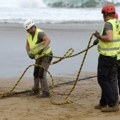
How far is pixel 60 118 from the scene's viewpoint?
7.86 metres

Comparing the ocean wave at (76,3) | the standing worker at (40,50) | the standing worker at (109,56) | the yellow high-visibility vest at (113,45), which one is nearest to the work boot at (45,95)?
the standing worker at (40,50)

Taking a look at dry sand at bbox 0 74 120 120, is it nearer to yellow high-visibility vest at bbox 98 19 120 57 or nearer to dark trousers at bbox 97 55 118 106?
dark trousers at bbox 97 55 118 106

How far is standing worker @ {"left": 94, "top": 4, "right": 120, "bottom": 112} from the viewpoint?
8086 mm

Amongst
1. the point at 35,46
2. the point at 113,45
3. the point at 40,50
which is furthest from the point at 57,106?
the point at 113,45

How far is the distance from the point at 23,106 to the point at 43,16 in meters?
26.1

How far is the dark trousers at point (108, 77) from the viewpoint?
26.9ft

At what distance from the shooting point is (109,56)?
8180 millimetres

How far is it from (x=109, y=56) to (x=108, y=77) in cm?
37

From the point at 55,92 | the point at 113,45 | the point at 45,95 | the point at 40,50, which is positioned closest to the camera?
the point at 113,45

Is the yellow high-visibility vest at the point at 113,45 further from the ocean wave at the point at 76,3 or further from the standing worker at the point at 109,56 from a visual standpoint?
the ocean wave at the point at 76,3

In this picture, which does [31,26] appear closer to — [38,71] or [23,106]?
[38,71]

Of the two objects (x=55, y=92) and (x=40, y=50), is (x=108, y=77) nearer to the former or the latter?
(x=40, y=50)

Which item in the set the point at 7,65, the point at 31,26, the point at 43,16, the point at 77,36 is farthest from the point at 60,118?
the point at 43,16

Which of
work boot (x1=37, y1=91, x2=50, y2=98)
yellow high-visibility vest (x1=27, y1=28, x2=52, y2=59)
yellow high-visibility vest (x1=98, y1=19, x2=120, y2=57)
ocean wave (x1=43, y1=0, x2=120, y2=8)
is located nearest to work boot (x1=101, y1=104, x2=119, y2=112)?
yellow high-visibility vest (x1=98, y1=19, x2=120, y2=57)
